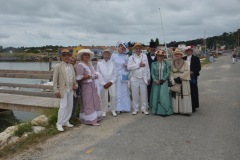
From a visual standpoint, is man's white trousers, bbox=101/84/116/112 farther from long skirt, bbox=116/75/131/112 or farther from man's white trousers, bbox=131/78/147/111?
man's white trousers, bbox=131/78/147/111

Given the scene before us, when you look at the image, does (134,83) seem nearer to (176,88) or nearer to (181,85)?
(176,88)

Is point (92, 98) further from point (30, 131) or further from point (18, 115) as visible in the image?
point (18, 115)

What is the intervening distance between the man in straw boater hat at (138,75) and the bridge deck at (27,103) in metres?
2.86

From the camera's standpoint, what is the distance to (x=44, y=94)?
11.2 m

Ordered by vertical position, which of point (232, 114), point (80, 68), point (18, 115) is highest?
point (80, 68)

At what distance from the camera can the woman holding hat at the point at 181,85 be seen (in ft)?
24.7

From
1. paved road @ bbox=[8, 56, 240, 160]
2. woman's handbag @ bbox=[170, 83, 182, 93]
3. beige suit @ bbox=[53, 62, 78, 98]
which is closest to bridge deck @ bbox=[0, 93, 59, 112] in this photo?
beige suit @ bbox=[53, 62, 78, 98]

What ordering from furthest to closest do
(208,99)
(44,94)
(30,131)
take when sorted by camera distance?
(44,94), (208,99), (30,131)

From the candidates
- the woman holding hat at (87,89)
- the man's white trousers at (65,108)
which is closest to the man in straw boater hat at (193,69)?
the woman holding hat at (87,89)

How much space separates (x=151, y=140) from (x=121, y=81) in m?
2.66

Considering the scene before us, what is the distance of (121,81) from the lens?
26.0ft

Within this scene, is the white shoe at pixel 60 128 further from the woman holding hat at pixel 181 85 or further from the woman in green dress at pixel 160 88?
the woman holding hat at pixel 181 85

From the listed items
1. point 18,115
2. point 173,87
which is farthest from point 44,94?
point 173,87

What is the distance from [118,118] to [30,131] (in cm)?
217
